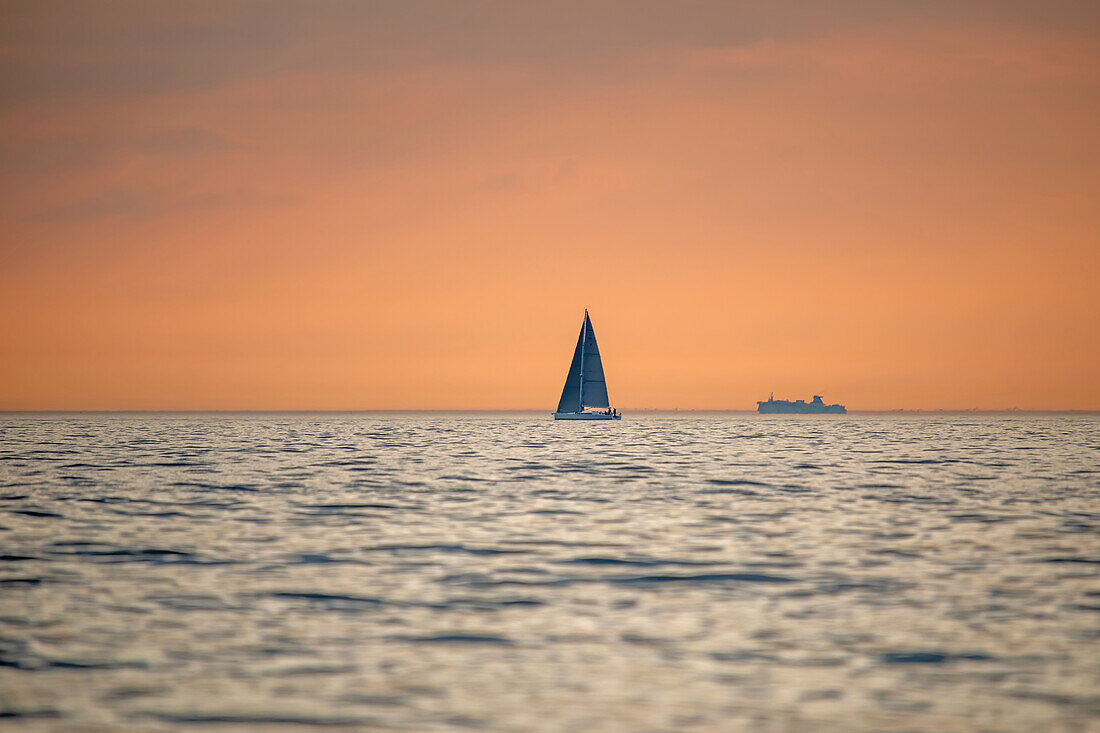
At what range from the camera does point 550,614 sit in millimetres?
15391

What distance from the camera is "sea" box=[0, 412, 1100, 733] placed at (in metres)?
10.7

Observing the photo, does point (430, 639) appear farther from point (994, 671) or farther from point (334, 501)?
point (334, 501)

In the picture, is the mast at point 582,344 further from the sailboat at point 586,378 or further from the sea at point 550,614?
the sea at point 550,614

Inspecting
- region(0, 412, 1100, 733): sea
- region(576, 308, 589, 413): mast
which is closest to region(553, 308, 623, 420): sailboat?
region(576, 308, 589, 413): mast

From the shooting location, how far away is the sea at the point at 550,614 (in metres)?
10.7

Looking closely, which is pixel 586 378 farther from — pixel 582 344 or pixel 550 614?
pixel 550 614

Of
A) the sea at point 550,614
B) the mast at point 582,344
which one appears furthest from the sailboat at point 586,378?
the sea at point 550,614

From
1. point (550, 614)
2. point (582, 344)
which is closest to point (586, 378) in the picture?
point (582, 344)

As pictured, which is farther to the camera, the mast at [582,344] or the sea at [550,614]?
the mast at [582,344]

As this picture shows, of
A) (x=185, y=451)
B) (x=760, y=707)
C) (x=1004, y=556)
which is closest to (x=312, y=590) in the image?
(x=760, y=707)

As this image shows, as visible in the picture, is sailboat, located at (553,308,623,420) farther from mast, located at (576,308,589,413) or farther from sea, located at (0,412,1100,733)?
sea, located at (0,412,1100,733)

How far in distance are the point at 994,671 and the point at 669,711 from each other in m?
4.34

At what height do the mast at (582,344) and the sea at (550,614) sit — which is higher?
the mast at (582,344)

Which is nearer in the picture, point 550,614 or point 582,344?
point 550,614
